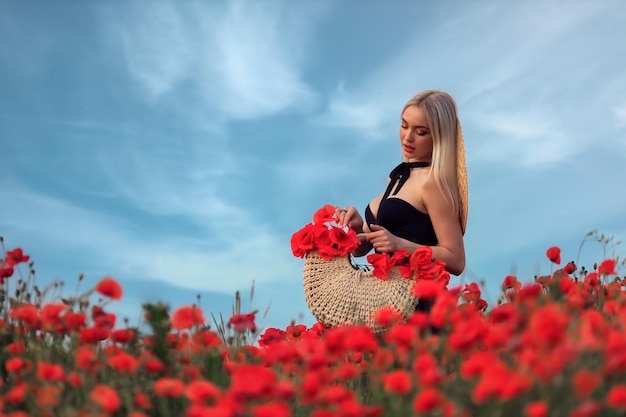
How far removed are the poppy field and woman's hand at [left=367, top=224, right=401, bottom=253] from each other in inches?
38.3

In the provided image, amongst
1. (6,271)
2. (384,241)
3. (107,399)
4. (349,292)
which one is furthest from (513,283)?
(107,399)

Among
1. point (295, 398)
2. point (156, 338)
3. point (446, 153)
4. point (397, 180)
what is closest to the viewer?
point (156, 338)

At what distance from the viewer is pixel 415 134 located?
5539 mm

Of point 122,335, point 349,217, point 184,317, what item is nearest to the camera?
point 184,317

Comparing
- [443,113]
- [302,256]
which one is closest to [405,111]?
[443,113]

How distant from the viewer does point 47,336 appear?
4000 mm

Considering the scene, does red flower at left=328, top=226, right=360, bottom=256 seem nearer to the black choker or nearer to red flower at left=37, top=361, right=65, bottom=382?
the black choker

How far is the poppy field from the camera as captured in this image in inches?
84.3

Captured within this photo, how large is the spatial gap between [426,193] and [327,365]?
2347 millimetres

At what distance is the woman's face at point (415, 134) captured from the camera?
551cm

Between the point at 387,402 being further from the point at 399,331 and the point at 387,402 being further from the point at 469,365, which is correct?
the point at 469,365

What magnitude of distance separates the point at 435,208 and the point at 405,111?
2.85 feet

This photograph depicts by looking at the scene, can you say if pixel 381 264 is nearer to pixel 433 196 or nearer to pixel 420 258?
pixel 420 258

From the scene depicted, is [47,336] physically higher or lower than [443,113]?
lower
